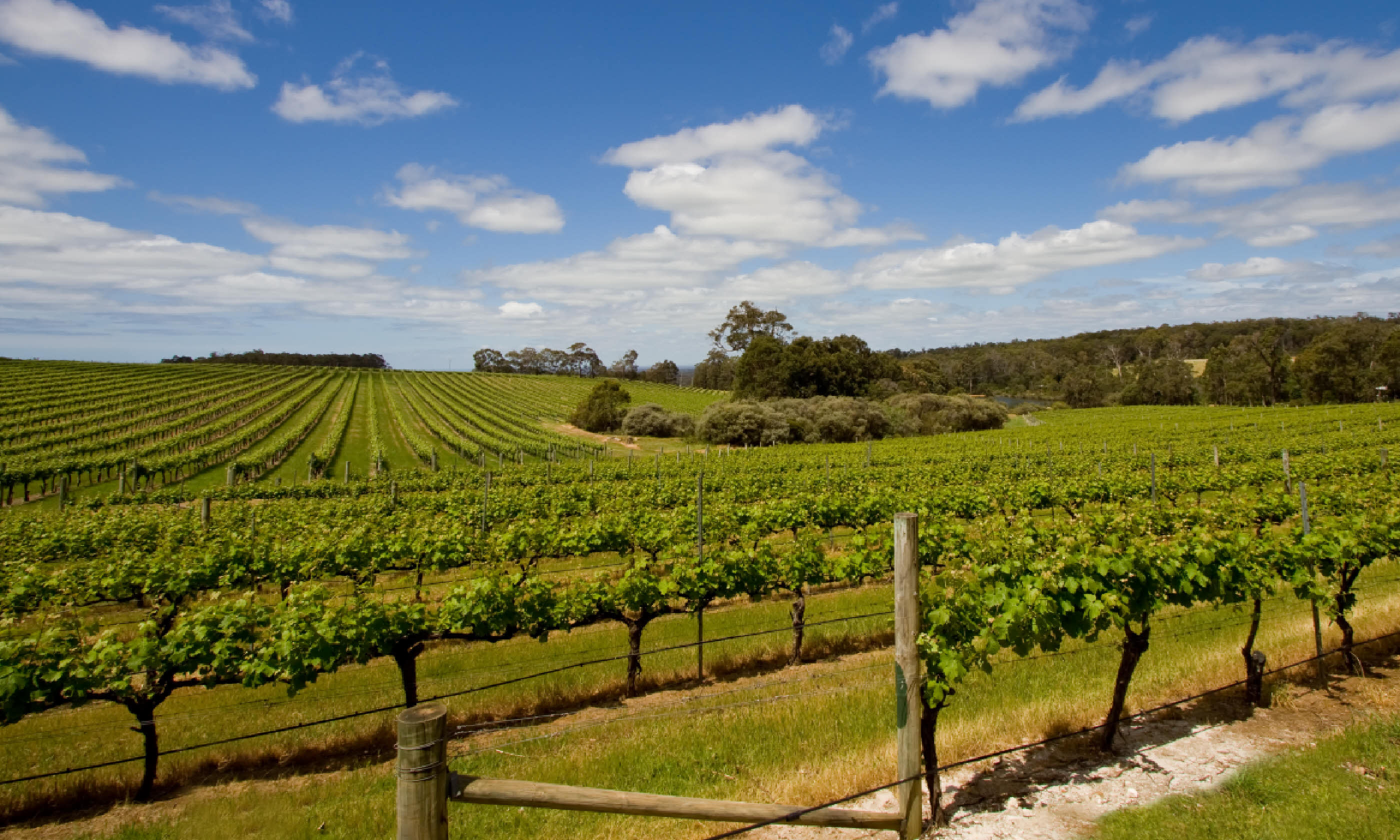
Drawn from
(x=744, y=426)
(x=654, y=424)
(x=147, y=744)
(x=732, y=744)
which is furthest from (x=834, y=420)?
(x=147, y=744)

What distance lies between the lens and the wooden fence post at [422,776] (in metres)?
2.57

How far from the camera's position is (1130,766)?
16.5 ft

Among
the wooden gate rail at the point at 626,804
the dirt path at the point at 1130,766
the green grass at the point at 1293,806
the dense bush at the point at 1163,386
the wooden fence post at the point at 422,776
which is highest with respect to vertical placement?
the dense bush at the point at 1163,386

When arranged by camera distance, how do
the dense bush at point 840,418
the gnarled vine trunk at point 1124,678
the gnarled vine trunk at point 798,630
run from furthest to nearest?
the dense bush at point 840,418, the gnarled vine trunk at point 798,630, the gnarled vine trunk at point 1124,678

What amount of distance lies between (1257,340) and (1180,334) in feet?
159

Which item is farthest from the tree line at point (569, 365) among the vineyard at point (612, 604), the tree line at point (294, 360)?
the vineyard at point (612, 604)

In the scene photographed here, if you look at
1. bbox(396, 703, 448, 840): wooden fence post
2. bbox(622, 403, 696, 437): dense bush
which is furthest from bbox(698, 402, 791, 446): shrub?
bbox(396, 703, 448, 840): wooden fence post

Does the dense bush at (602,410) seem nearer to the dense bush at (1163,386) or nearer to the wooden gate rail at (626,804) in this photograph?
the wooden gate rail at (626,804)

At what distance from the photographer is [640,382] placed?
10350 centimetres

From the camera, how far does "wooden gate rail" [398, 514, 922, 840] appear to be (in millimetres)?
2600

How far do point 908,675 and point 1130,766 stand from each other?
2527 millimetres

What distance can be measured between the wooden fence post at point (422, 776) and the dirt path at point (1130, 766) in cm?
252

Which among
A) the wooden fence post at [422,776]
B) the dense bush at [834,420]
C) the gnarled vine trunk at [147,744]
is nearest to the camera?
Result: the wooden fence post at [422,776]

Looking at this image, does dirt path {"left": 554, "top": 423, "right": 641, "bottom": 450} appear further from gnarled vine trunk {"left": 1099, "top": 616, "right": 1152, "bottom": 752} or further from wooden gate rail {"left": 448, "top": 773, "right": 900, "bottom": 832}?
wooden gate rail {"left": 448, "top": 773, "right": 900, "bottom": 832}
